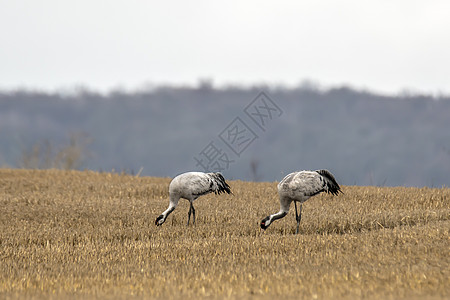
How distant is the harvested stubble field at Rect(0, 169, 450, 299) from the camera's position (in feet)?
22.9

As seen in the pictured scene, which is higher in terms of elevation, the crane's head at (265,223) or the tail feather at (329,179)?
the tail feather at (329,179)

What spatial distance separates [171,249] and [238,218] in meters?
3.66

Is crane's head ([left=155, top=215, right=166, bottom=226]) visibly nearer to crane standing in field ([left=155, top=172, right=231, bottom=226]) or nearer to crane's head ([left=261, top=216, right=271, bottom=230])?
crane standing in field ([left=155, top=172, right=231, bottom=226])

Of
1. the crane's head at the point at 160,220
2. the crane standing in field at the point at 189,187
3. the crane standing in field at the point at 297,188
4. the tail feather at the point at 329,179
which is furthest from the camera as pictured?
the crane standing in field at the point at 189,187

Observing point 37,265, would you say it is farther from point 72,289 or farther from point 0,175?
point 0,175

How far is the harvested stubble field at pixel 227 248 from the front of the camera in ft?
22.9

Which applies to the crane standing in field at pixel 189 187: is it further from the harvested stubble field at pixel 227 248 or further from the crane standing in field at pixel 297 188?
the crane standing in field at pixel 297 188

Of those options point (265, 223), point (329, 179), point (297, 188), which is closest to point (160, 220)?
point (265, 223)

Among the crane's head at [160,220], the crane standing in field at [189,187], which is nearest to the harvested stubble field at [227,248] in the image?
the crane's head at [160,220]

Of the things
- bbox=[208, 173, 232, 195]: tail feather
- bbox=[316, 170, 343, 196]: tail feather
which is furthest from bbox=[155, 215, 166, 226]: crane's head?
bbox=[316, 170, 343, 196]: tail feather

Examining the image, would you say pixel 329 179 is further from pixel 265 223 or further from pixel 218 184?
pixel 218 184

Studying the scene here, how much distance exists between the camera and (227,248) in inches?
384

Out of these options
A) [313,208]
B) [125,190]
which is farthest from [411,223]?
[125,190]

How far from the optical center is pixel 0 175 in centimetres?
2272
